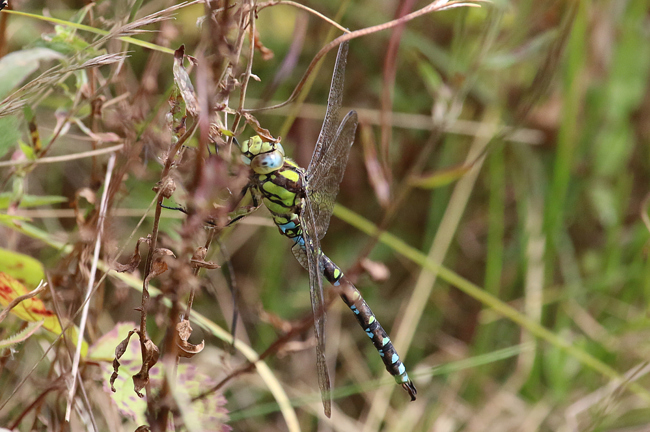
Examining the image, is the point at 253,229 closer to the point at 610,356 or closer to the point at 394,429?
the point at 394,429

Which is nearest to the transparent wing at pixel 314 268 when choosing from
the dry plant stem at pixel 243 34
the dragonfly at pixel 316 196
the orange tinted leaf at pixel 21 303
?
the dragonfly at pixel 316 196

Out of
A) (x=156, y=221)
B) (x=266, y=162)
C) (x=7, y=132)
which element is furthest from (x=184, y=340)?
(x=7, y=132)

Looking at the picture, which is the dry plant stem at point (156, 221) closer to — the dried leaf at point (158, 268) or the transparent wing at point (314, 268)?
the dried leaf at point (158, 268)

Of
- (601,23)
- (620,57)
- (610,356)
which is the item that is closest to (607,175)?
(620,57)

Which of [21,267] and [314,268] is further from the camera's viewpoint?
[314,268]

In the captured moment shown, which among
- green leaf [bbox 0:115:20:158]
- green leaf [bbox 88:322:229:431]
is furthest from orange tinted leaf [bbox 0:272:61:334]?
green leaf [bbox 0:115:20:158]

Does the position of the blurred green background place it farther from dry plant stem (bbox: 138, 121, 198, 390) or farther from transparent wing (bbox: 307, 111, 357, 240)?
dry plant stem (bbox: 138, 121, 198, 390)

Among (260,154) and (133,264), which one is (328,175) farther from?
(133,264)
